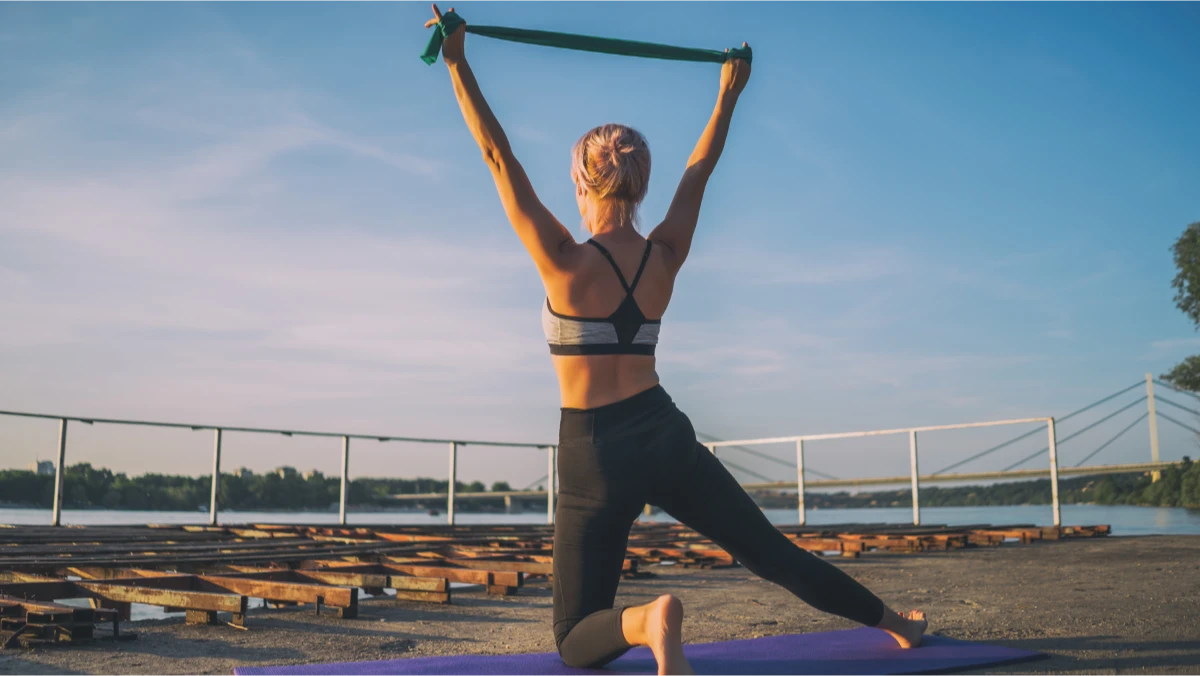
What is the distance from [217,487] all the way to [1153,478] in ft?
95.5

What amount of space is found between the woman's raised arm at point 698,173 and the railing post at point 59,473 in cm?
826

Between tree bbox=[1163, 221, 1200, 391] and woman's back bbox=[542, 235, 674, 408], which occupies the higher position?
tree bbox=[1163, 221, 1200, 391]

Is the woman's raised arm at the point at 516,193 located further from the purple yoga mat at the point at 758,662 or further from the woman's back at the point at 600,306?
the purple yoga mat at the point at 758,662

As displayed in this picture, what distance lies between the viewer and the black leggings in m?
1.72

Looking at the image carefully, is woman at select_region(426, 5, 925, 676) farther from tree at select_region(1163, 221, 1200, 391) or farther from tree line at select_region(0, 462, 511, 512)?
tree at select_region(1163, 221, 1200, 391)

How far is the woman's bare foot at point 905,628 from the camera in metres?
2.32

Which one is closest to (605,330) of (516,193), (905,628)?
(516,193)

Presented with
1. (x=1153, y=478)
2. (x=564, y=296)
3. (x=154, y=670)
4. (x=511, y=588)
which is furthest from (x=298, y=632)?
(x=1153, y=478)

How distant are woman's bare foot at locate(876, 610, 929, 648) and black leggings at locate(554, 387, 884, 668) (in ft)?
2.07

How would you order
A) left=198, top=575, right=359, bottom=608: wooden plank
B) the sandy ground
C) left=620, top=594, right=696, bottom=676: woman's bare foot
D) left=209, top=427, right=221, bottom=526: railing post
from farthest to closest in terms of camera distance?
1. left=209, top=427, right=221, bottom=526: railing post
2. left=198, top=575, right=359, bottom=608: wooden plank
3. the sandy ground
4. left=620, top=594, right=696, bottom=676: woman's bare foot

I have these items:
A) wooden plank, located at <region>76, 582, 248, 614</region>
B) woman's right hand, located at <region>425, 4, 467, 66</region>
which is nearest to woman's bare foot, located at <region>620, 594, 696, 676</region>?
woman's right hand, located at <region>425, 4, 467, 66</region>

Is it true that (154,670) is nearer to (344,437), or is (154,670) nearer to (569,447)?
Answer: (569,447)

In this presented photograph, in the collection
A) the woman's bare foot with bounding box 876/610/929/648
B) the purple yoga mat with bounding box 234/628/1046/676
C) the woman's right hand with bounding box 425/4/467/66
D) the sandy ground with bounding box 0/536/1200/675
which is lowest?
the sandy ground with bounding box 0/536/1200/675

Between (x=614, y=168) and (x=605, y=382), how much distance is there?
47 cm
